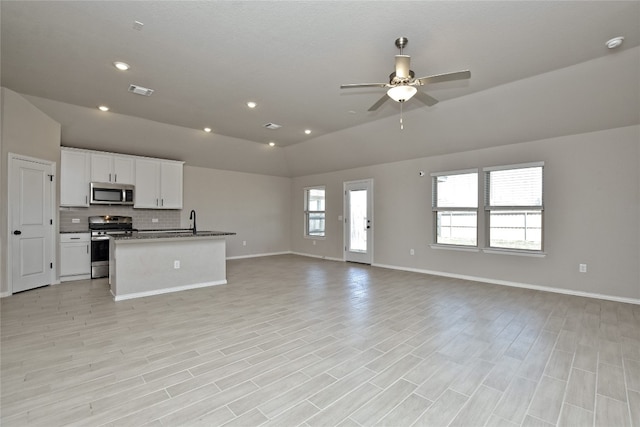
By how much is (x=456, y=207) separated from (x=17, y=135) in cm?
756

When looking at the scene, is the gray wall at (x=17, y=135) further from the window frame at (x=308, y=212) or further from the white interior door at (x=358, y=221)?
the white interior door at (x=358, y=221)

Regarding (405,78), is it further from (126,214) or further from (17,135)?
(126,214)

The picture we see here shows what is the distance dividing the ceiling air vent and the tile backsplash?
311cm

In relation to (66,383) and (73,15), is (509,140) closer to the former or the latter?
(73,15)

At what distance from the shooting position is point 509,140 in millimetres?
5191

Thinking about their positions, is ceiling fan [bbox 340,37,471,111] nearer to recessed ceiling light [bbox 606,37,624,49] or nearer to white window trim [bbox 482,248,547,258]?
recessed ceiling light [bbox 606,37,624,49]

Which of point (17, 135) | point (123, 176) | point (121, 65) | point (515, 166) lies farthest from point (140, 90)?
point (515, 166)

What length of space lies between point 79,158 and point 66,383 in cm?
512

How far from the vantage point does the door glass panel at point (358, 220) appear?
7.62 m

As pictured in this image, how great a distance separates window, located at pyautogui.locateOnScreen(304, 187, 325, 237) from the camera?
8.90 meters

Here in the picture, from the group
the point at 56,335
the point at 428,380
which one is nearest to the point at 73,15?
the point at 56,335

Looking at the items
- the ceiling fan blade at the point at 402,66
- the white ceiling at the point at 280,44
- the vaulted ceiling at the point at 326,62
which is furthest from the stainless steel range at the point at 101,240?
the ceiling fan blade at the point at 402,66

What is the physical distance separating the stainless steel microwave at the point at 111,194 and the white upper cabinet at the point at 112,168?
0.15 meters

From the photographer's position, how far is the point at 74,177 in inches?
225
